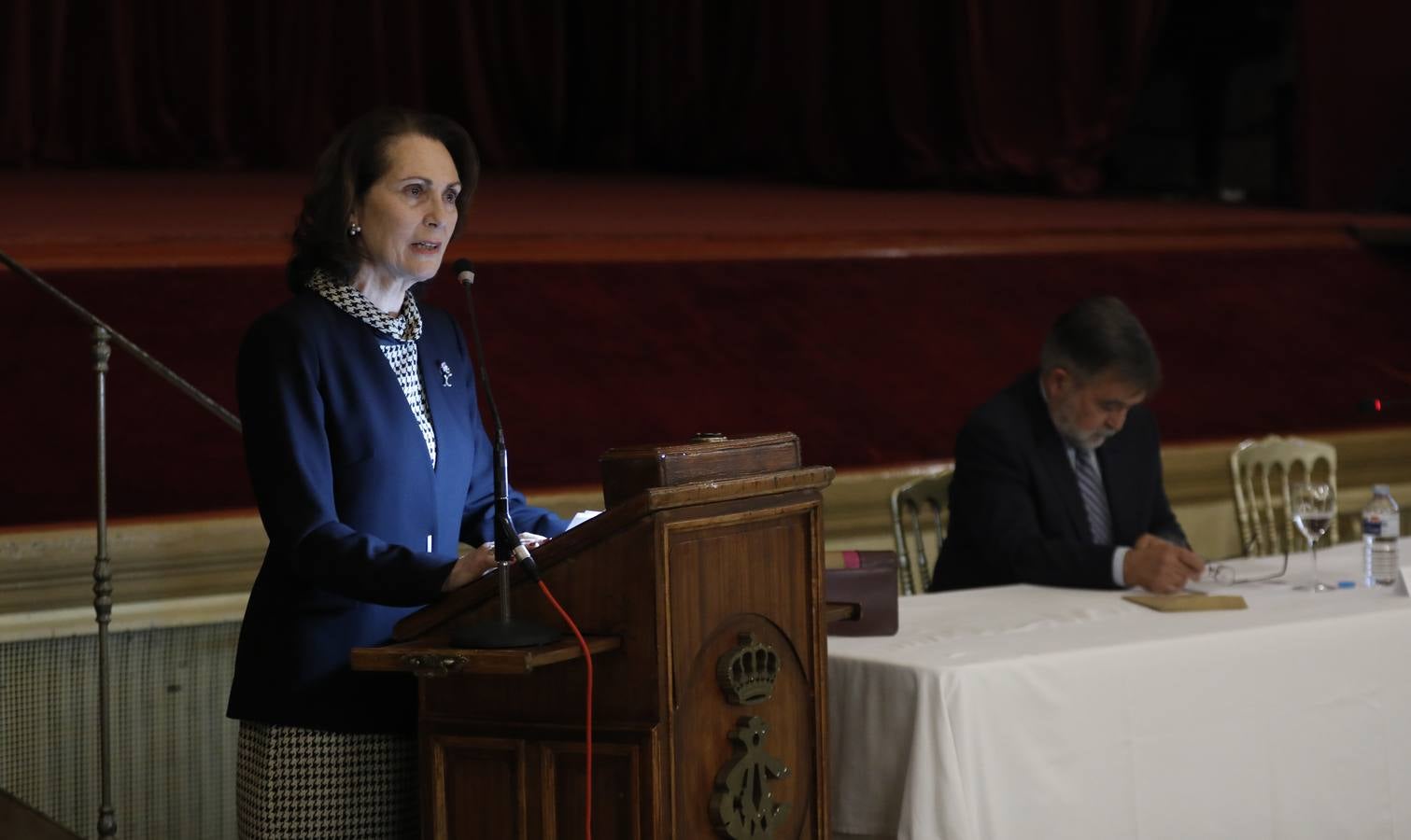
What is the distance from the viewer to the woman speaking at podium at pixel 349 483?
2.07 metres

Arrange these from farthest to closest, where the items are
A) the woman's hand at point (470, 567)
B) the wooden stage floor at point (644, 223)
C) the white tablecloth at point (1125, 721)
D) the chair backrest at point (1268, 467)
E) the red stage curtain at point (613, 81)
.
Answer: the red stage curtain at point (613, 81) → the wooden stage floor at point (644, 223) → the chair backrest at point (1268, 467) → the white tablecloth at point (1125, 721) → the woman's hand at point (470, 567)

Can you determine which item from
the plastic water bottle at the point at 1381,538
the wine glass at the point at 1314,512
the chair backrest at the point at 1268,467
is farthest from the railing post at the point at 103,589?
the chair backrest at the point at 1268,467

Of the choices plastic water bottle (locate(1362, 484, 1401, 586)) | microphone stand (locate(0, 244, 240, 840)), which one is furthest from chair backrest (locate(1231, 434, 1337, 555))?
microphone stand (locate(0, 244, 240, 840))

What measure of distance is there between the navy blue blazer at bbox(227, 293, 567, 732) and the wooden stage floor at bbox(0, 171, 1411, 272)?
8.03ft

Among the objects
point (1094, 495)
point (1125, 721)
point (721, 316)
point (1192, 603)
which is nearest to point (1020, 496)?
point (1094, 495)

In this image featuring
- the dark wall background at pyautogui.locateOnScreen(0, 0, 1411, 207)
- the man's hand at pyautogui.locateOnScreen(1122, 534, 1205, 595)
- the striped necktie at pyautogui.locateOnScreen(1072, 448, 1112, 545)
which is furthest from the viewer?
the dark wall background at pyautogui.locateOnScreen(0, 0, 1411, 207)

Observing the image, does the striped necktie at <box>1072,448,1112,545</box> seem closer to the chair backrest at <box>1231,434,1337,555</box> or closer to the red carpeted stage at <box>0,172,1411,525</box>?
the chair backrest at <box>1231,434,1337,555</box>

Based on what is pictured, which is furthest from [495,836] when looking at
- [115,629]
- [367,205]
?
[115,629]

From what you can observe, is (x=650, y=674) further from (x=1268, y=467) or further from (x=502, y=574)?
(x=1268, y=467)

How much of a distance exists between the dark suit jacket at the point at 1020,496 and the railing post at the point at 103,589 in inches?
65.0

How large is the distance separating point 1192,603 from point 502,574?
167 centimetres

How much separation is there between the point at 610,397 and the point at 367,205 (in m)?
2.39

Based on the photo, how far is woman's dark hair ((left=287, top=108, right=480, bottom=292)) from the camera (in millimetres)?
2211

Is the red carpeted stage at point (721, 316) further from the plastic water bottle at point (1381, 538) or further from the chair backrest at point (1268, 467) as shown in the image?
the plastic water bottle at point (1381, 538)
